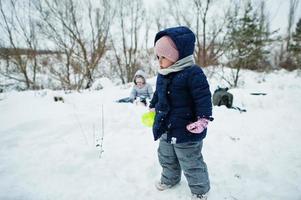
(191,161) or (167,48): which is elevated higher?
(167,48)

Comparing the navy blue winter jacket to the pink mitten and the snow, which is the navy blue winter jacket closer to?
the pink mitten

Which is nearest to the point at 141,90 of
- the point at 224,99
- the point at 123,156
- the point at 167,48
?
the point at 224,99

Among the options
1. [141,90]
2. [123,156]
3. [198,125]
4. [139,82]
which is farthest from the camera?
[141,90]

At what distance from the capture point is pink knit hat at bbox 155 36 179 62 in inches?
61.8

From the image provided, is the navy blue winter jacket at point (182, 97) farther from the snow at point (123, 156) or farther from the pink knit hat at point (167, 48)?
the snow at point (123, 156)

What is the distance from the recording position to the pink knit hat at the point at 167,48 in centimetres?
157

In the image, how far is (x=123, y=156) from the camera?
8.36 feet

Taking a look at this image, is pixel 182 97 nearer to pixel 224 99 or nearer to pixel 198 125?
Answer: pixel 198 125

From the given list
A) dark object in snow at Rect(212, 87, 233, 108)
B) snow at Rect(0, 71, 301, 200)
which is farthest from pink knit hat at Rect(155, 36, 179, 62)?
dark object in snow at Rect(212, 87, 233, 108)

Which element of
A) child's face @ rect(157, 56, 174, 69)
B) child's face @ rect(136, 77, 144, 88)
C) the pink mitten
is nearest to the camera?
the pink mitten

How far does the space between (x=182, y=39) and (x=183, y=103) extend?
0.49 meters

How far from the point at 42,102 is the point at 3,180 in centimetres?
270

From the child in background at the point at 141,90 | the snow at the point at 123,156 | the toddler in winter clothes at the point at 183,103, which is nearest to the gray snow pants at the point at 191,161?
the toddler in winter clothes at the point at 183,103

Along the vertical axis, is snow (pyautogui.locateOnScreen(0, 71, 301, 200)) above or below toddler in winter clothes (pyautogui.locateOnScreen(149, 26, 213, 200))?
below
